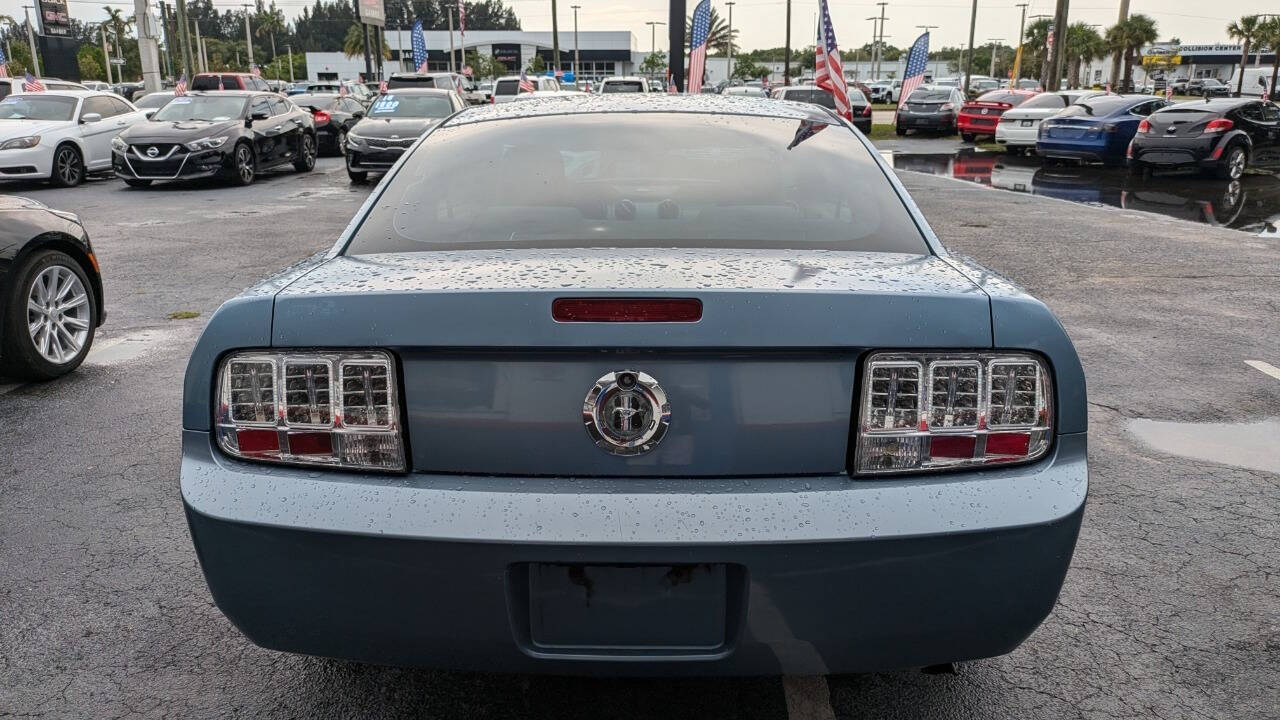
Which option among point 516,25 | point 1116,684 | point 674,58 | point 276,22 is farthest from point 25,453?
point 516,25

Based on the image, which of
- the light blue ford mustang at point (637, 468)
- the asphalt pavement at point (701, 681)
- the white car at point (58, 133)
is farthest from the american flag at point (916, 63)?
the light blue ford mustang at point (637, 468)

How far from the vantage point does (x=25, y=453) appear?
4.48m

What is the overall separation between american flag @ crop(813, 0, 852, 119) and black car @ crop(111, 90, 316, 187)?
9.54 meters

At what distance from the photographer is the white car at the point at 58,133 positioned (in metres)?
15.7

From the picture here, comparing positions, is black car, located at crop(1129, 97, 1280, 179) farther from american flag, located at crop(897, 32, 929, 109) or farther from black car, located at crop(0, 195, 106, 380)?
black car, located at crop(0, 195, 106, 380)

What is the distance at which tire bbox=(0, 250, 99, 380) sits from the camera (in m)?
5.37

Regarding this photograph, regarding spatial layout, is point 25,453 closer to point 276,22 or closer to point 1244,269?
point 1244,269

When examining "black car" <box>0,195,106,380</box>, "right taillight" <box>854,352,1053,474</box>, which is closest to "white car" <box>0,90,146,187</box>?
"black car" <box>0,195,106,380</box>

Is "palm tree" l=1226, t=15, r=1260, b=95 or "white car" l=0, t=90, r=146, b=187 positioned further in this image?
"palm tree" l=1226, t=15, r=1260, b=95

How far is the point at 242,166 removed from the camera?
16844mm

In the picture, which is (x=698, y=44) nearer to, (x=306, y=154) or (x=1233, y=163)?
(x=306, y=154)

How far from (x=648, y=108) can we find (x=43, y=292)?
13.3 feet

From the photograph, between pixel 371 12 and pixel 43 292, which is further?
pixel 371 12

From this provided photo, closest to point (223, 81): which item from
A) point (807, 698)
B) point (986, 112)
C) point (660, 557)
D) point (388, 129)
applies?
point (388, 129)
